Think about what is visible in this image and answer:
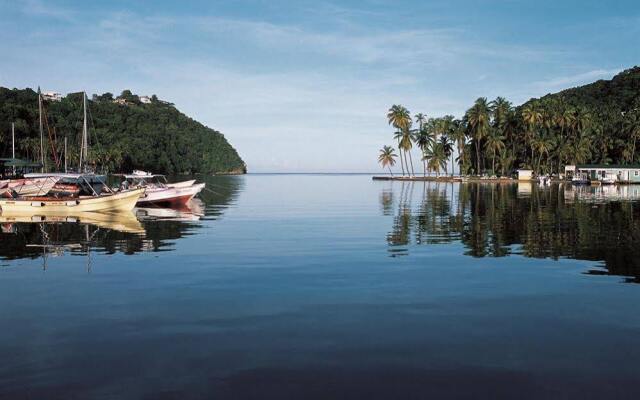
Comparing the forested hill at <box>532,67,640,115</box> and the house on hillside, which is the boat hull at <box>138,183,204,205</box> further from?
the forested hill at <box>532,67,640,115</box>

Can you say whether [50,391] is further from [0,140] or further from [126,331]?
[0,140]

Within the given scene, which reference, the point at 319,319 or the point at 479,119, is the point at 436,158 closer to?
the point at 479,119

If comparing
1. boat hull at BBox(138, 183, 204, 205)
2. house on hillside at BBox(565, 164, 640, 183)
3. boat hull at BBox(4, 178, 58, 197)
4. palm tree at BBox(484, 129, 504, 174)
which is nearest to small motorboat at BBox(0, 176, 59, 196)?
boat hull at BBox(4, 178, 58, 197)

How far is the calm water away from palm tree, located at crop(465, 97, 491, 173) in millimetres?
113396

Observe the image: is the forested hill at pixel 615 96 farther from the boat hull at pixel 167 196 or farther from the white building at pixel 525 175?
the boat hull at pixel 167 196

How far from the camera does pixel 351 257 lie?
2028cm

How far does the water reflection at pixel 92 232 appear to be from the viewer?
2220cm

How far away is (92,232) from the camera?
2836 cm

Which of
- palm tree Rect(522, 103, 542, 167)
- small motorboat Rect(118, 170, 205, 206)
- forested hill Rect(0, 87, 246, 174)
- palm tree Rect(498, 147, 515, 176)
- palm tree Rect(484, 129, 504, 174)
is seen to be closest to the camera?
small motorboat Rect(118, 170, 205, 206)

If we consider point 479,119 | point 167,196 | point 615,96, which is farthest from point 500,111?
point 167,196

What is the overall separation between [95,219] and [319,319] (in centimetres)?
2829

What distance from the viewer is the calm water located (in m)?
8.01

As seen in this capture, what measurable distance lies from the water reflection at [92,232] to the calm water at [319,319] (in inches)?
12.9

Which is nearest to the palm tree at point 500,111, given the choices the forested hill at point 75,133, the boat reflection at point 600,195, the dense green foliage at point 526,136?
the dense green foliage at point 526,136
